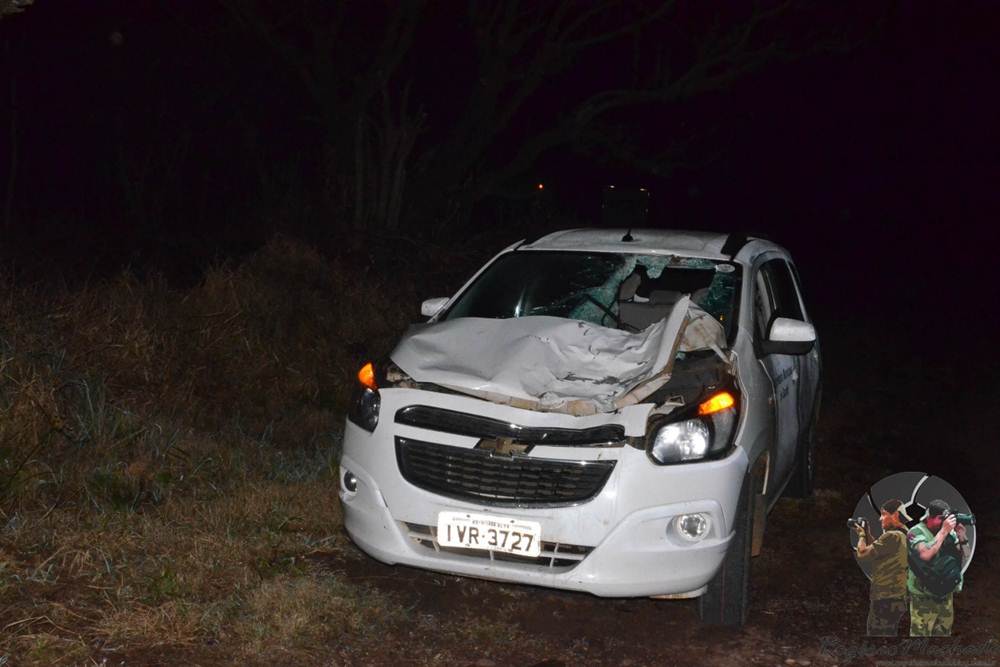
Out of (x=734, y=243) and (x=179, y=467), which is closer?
(x=734, y=243)

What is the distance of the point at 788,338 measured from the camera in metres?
4.97

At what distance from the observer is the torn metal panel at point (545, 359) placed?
424cm

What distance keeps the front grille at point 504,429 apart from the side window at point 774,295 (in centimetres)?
142

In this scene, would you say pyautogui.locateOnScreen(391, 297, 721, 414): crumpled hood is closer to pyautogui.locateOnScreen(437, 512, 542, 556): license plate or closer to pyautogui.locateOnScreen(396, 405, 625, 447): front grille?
pyautogui.locateOnScreen(396, 405, 625, 447): front grille

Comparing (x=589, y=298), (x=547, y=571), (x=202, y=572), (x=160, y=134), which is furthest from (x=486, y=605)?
(x=160, y=134)

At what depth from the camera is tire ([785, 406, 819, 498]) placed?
6117 mm

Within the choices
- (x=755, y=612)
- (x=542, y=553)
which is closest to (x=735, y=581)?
(x=755, y=612)

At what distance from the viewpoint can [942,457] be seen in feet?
24.5

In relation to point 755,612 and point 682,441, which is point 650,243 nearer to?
point 682,441

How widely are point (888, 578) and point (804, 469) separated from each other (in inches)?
64.2

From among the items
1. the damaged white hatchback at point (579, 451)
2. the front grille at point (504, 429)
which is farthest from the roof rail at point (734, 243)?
the front grille at point (504, 429)

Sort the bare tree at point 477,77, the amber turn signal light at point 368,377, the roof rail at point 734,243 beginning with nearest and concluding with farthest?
the amber turn signal light at point 368,377 → the roof rail at point 734,243 → the bare tree at point 477,77

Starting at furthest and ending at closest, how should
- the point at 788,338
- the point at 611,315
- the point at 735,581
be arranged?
the point at 611,315 < the point at 788,338 < the point at 735,581

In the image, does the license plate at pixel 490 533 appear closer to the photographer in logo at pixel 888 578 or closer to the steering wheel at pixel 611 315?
the photographer in logo at pixel 888 578
